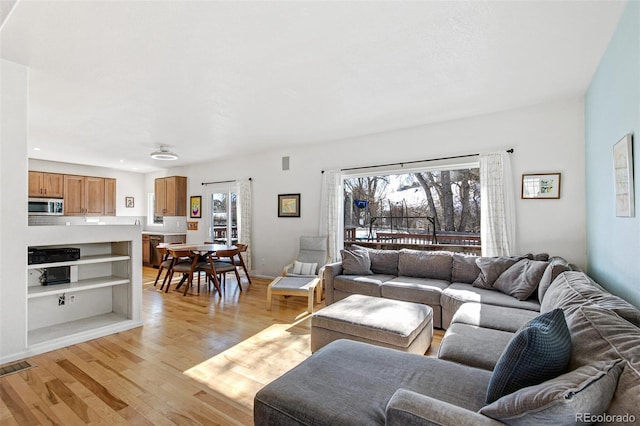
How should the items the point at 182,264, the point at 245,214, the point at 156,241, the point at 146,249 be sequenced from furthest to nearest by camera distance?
the point at 146,249 → the point at 156,241 → the point at 245,214 → the point at 182,264

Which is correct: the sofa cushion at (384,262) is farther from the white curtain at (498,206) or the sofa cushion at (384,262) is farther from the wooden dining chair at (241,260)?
the wooden dining chair at (241,260)

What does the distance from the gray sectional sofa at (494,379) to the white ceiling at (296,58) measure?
73.6 inches

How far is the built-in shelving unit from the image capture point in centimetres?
294

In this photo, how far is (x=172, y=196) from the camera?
7.77 m

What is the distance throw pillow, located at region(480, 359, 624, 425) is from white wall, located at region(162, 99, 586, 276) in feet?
10.2

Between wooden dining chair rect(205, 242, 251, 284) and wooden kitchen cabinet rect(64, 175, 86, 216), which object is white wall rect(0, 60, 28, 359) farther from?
wooden kitchen cabinet rect(64, 175, 86, 216)

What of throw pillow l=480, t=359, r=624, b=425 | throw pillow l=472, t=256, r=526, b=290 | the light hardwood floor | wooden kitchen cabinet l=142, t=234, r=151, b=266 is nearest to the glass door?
wooden kitchen cabinet l=142, t=234, r=151, b=266

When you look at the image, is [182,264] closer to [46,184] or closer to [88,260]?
[88,260]

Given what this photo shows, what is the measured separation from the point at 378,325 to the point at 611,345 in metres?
1.52

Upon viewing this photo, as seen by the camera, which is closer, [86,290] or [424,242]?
[86,290]

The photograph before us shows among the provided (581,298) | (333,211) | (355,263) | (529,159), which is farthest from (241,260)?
(581,298)

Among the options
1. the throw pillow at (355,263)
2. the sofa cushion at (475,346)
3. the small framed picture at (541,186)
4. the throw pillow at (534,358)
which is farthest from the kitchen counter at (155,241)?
the throw pillow at (534,358)

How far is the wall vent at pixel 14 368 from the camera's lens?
243 cm

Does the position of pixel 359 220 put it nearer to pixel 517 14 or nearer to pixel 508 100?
pixel 508 100
